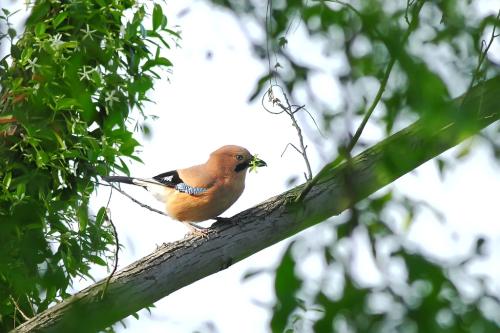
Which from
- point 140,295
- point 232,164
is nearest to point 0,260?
point 140,295

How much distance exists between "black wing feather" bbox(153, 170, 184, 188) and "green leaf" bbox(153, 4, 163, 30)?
1.47 m

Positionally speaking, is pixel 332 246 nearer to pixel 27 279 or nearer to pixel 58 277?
pixel 58 277

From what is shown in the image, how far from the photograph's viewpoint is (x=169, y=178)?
5.30 m

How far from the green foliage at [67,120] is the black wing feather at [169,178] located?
1.21 m

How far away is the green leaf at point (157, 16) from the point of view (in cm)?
390

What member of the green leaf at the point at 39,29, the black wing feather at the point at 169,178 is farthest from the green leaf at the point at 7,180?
the black wing feather at the point at 169,178

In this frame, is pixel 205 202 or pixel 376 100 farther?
pixel 205 202

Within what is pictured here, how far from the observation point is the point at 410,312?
4.97ft

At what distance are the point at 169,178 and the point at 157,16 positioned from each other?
1.56 metres

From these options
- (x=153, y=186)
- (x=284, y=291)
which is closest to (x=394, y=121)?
(x=284, y=291)

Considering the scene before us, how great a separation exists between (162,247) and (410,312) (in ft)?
7.34

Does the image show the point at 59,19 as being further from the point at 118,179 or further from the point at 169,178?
the point at 169,178

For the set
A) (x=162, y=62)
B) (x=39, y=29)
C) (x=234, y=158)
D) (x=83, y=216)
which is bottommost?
(x=83, y=216)

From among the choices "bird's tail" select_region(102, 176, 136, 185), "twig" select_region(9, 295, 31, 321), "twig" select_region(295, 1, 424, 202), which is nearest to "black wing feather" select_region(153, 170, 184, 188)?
"bird's tail" select_region(102, 176, 136, 185)
